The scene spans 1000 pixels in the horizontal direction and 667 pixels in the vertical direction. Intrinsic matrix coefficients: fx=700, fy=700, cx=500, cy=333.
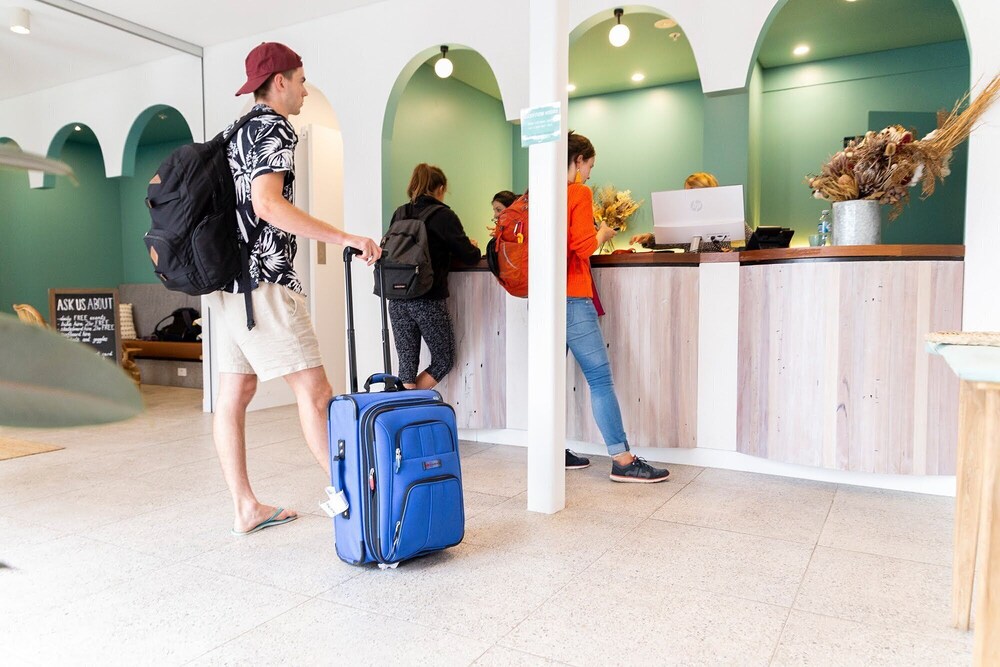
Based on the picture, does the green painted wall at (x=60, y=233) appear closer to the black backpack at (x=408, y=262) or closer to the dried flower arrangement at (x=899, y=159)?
the black backpack at (x=408, y=262)

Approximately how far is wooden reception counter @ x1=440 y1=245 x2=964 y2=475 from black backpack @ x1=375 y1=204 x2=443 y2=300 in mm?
450

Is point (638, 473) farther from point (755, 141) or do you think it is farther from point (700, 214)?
point (755, 141)

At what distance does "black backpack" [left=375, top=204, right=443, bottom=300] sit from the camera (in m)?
3.48

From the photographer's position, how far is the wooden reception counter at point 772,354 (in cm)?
282

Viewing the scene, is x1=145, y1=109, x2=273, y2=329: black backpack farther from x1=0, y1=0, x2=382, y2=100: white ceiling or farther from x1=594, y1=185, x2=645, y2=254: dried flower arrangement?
x1=594, y1=185, x2=645, y2=254: dried flower arrangement

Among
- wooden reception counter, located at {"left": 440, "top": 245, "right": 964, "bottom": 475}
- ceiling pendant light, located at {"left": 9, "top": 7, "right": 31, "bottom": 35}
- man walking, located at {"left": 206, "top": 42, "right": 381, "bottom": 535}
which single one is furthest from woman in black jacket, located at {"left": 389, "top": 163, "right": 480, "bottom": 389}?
ceiling pendant light, located at {"left": 9, "top": 7, "right": 31, "bottom": 35}

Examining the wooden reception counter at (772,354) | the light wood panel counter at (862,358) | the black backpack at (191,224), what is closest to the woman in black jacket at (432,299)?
the wooden reception counter at (772,354)

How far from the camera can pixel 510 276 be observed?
332 cm

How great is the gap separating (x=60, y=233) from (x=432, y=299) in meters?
6.06

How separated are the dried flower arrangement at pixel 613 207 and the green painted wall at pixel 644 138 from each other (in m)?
0.18

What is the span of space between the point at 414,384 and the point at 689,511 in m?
1.65

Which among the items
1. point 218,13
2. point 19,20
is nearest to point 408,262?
point 218,13

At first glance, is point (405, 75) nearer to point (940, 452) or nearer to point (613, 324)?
point (613, 324)

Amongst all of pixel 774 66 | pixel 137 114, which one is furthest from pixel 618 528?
pixel 774 66
